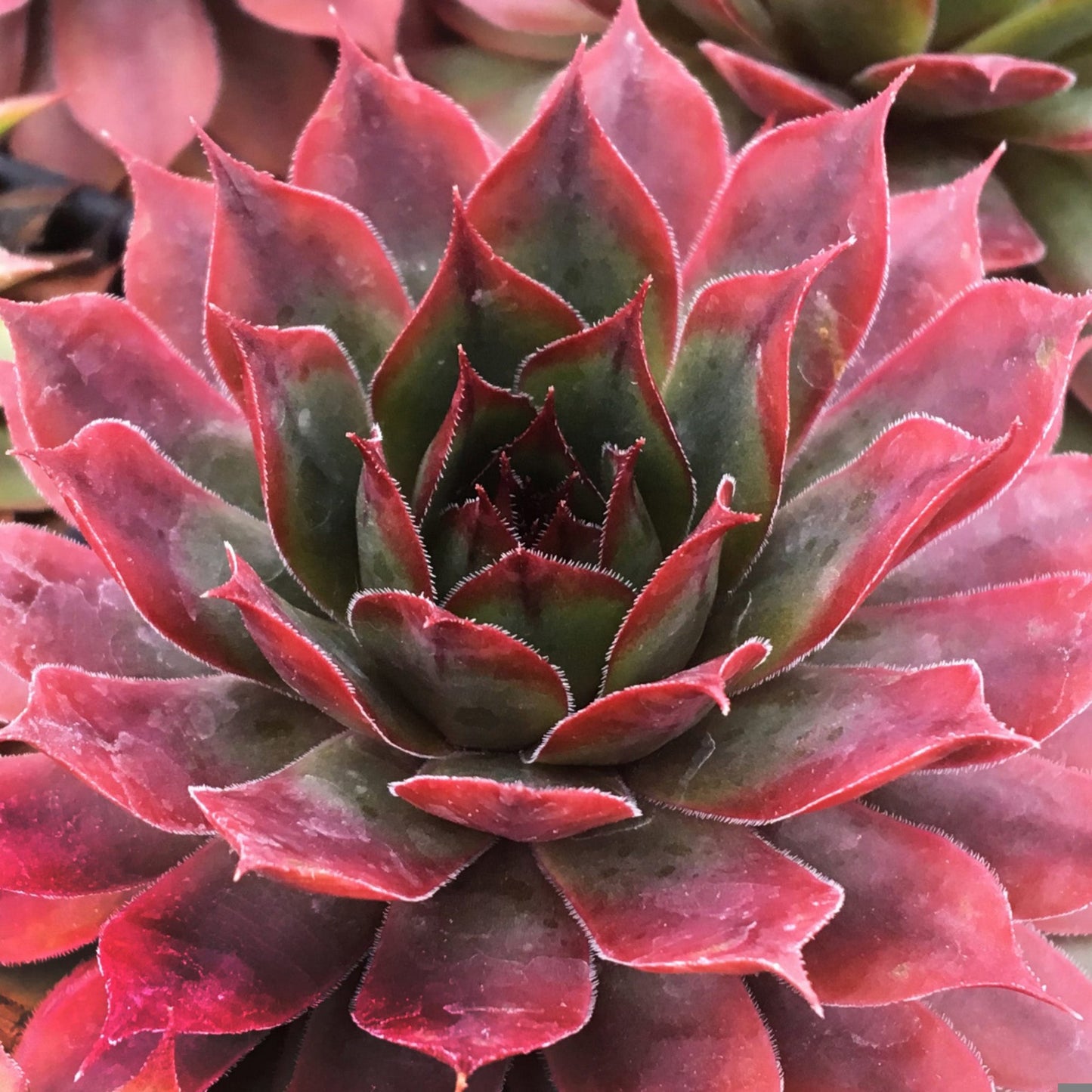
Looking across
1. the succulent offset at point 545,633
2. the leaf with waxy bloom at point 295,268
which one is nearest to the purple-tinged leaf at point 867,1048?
the succulent offset at point 545,633

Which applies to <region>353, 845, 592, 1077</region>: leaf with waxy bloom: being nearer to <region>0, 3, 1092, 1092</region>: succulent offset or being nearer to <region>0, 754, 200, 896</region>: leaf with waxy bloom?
<region>0, 3, 1092, 1092</region>: succulent offset

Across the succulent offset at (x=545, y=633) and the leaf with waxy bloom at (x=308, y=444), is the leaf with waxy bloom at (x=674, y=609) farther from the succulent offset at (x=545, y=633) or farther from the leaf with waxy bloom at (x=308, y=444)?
the leaf with waxy bloom at (x=308, y=444)

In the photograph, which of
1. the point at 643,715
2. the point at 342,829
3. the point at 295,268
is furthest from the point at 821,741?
the point at 295,268

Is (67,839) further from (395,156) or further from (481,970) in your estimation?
(395,156)

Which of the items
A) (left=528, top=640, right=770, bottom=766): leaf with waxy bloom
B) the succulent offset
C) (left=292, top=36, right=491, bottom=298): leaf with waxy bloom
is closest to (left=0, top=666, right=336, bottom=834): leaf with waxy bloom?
the succulent offset

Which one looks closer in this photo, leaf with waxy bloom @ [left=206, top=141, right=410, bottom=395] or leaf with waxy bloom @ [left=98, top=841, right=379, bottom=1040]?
leaf with waxy bloom @ [left=98, top=841, right=379, bottom=1040]

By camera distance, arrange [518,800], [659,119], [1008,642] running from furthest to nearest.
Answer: [659,119]
[1008,642]
[518,800]

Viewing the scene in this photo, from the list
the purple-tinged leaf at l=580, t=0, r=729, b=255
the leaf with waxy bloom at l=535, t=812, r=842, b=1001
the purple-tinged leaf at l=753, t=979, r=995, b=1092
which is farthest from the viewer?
the purple-tinged leaf at l=580, t=0, r=729, b=255
